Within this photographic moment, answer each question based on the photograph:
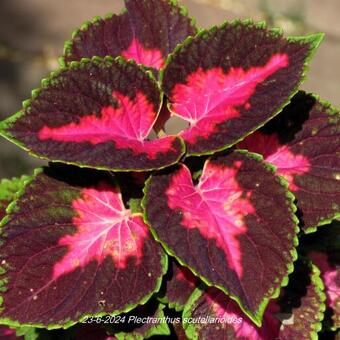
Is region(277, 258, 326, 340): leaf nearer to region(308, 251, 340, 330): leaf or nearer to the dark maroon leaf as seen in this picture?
region(308, 251, 340, 330): leaf

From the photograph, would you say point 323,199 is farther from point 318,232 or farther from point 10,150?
point 10,150

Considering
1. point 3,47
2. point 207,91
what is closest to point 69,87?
point 207,91

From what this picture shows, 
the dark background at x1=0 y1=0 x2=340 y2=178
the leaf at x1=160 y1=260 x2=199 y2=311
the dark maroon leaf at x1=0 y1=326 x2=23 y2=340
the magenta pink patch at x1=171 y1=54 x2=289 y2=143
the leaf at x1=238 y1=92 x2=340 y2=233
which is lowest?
the leaf at x1=160 y1=260 x2=199 y2=311

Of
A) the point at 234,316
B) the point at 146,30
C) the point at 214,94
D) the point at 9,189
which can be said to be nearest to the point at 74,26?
the point at 9,189

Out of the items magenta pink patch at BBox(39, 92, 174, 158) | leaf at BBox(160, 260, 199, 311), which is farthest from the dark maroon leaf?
magenta pink patch at BBox(39, 92, 174, 158)

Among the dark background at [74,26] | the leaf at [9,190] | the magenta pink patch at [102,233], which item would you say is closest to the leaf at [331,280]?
the magenta pink patch at [102,233]

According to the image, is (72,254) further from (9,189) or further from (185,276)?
(9,189)
